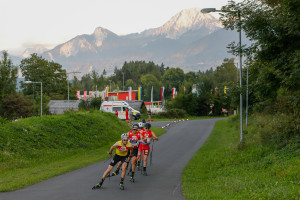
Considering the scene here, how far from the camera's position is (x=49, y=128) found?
2262 centimetres

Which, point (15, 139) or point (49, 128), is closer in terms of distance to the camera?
point (15, 139)

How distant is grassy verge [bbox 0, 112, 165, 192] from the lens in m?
14.7

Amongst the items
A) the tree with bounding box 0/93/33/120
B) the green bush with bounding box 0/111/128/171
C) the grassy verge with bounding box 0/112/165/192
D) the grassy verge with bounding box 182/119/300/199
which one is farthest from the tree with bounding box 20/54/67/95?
the grassy verge with bounding box 182/119/300/199

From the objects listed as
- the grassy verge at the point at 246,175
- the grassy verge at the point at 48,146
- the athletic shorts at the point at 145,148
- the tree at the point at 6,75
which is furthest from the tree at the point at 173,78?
the athletic shorts at the point at 145,148

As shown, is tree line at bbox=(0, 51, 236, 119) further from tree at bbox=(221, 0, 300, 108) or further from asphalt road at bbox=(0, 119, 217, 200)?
asphalt road at bbox=(0, 119, 217, 200)

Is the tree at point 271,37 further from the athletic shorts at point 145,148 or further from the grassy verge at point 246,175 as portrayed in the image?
the athletic shorts at point 145,148

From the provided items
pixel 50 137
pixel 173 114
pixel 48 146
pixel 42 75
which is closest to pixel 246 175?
pixel 48 146

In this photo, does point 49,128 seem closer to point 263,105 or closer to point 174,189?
point 174,189

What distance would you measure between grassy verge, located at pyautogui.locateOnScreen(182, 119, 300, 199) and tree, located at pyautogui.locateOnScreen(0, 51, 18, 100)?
30.1 metres

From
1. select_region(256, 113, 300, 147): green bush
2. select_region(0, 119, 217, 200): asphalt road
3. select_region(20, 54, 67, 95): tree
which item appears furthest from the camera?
select_region(20, 54, 67, 95): tree

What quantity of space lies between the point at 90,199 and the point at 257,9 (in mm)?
10217

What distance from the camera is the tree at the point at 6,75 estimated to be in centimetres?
4231

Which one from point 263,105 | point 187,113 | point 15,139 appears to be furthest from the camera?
point 187,113

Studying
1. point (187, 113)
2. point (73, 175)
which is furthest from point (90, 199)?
point (187, 113)
